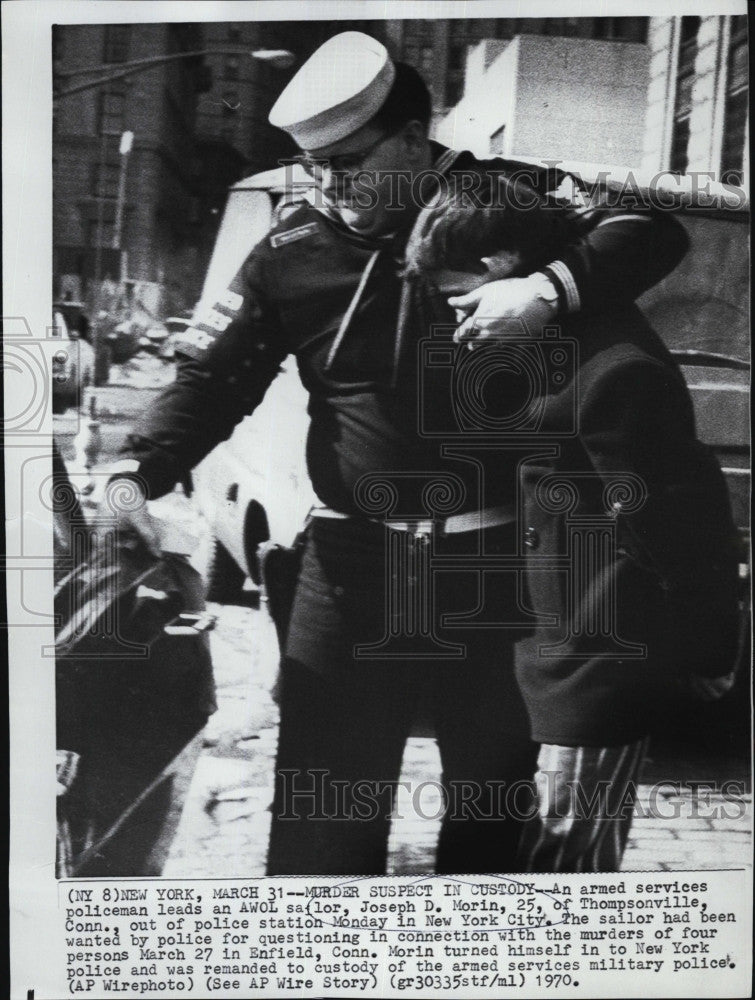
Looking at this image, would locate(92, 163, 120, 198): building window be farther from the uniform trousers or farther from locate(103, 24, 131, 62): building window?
the uniform trousers

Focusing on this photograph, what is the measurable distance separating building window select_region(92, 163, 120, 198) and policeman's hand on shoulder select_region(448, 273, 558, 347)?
1064 millimetres

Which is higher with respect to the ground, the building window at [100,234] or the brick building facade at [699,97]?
the brick building facade at [699,97]

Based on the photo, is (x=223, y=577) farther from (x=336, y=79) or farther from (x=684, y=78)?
(x=684, y=78)

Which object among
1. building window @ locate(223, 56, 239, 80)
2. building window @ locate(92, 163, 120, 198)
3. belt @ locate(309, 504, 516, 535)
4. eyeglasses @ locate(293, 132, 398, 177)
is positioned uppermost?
building window @ locate(223, 56, 239, 80)

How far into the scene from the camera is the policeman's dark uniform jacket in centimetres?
304

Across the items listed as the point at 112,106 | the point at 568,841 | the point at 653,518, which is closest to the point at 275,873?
the point at 568,841

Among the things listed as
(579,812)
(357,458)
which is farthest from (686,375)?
(579,812)

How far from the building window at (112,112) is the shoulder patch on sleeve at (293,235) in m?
0.56

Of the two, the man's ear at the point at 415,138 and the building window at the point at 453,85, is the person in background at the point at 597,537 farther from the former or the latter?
the building window at the point at 453,85

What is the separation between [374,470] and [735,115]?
4.98ft

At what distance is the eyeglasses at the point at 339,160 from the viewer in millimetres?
3035

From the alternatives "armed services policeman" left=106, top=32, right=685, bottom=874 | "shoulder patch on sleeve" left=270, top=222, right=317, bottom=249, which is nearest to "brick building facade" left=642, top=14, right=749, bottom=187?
"armed services policeman" left=106, top=32, right=685, bottom=874
